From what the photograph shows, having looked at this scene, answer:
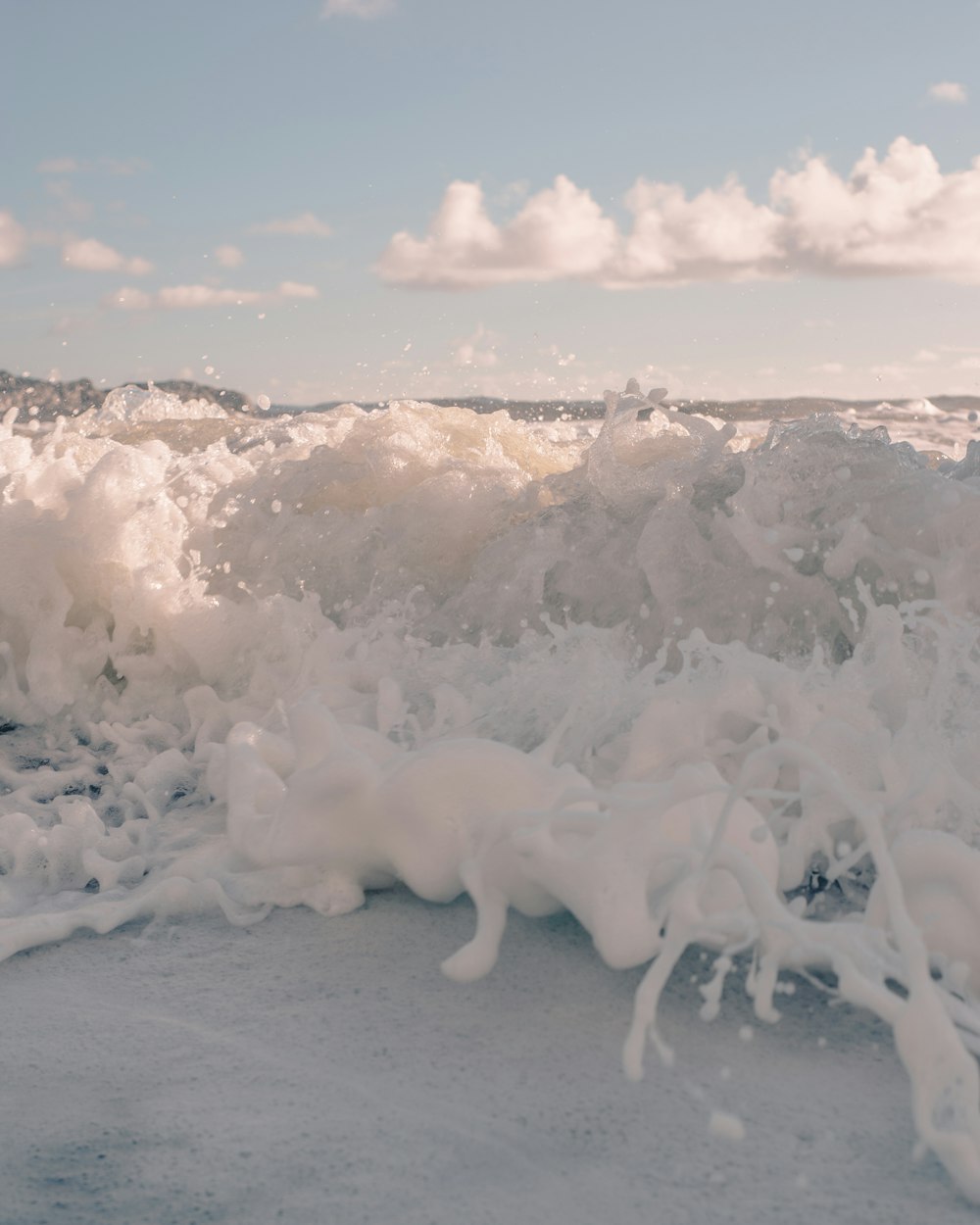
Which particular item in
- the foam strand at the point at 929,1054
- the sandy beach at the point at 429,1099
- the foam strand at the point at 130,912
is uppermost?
the foam strand at the point at 929,1054

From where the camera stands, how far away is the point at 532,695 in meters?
2.55

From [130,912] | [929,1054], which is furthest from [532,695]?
[929,1054]

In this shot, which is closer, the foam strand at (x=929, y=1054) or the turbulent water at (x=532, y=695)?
the foam strand at (x=929, y=1054)

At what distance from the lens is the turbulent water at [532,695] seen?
1644 mm

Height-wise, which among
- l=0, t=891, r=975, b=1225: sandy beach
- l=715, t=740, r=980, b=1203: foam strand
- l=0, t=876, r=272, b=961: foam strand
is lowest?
l=0, t=876, r=272, b=961: foam strand

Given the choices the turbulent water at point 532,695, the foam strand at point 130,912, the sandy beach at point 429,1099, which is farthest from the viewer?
the foam strand at point 130,912

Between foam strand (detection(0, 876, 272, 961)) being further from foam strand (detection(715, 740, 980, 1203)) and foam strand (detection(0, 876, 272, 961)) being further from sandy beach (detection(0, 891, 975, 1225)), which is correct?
foam strand (detection(715, 740, 980, 1203))

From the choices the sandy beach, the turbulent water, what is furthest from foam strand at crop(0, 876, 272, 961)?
the sandy beach

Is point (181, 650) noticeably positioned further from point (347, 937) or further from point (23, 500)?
point (347, 937)

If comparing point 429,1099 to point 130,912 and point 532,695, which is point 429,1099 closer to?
point 130,912

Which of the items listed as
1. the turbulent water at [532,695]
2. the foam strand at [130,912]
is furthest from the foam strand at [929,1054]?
the foam strand at [130,912]

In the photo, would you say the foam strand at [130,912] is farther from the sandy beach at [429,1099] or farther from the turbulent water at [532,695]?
the sandy beach at [429,1099]

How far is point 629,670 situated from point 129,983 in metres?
1.39

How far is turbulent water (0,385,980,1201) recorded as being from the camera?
1.64 meters
